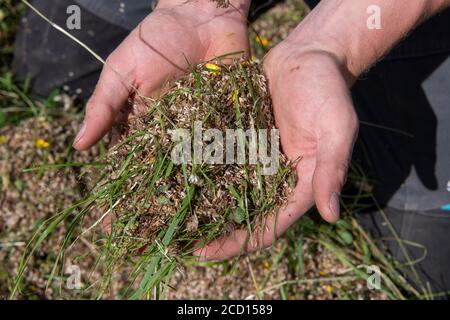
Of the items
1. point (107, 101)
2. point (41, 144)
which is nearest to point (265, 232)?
point (107, 101)

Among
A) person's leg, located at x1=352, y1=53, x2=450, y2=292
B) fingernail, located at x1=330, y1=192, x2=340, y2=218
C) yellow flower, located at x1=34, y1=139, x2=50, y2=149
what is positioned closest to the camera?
fingernail, located at x1=330, y1=192, x2=340, y2=218

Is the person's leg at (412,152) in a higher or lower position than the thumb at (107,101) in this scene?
lower

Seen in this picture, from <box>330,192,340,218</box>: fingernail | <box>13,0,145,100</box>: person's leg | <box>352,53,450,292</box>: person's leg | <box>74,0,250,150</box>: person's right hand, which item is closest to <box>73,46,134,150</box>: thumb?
<box>74,0,250,150</box>: person's right hand

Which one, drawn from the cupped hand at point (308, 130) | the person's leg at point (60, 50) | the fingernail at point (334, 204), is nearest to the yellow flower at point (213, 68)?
the cupped hand at point (308, 130)

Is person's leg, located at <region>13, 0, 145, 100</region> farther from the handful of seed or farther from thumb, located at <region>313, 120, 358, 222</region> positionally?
thumb, located at <region>313, 120, 358, 222</region>

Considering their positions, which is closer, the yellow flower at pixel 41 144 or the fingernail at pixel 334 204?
the fingernail at pixel 334 204

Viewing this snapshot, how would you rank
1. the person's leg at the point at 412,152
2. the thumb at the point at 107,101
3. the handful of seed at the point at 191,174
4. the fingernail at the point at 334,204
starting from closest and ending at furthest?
the fingernail at the point at 334,204, the handful of seed at the point at 191,174, the thumb at the point at 107,101, the person's leg at the point at 412,152

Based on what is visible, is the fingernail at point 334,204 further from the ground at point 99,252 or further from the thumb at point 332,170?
the ground at point 99,252

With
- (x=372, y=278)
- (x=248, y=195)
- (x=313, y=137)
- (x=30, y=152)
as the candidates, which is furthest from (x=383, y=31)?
(x=30, y=152)
